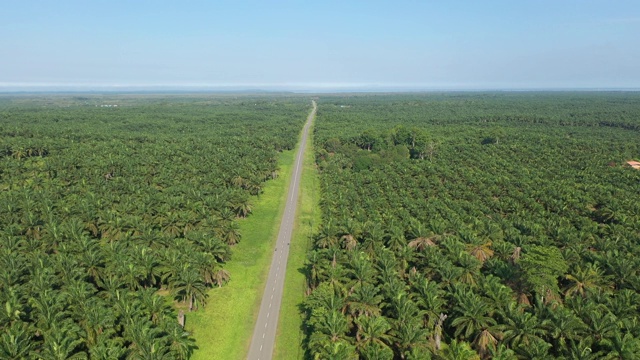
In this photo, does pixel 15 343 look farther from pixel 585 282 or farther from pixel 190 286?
pixel 585 282

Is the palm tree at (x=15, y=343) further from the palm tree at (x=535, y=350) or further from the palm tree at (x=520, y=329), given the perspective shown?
the palm tree at (x=535, y=350)

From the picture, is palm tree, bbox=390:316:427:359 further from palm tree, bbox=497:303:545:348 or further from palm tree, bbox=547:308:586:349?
palm tree, bbox=547:308:586:349

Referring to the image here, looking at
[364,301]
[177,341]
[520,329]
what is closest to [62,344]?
[177,341]

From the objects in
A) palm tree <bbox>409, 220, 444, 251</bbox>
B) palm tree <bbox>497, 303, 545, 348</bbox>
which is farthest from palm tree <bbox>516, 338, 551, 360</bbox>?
palm tree <bbox>409, 220, 444, 251</bbox>

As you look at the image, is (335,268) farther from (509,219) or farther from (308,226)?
(509,219)

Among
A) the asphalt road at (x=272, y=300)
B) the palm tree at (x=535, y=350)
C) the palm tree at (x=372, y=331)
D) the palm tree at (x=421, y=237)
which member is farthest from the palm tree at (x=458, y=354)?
the palm tree at (x=421, y=237)
